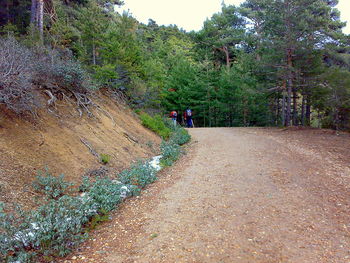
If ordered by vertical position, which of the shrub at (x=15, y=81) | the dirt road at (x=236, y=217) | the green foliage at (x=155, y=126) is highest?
the shrub at (x=15, y=81)

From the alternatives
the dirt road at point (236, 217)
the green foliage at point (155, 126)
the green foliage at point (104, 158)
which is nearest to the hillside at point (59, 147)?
the green foliage at point (104, 158)

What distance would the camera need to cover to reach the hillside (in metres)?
4.95

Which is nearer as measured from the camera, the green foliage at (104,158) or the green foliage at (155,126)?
the green foliage at (104,158)

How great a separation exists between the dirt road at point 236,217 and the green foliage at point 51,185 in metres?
1.23

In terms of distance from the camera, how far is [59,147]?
6406 millimetres

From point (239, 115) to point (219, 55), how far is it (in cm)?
1124

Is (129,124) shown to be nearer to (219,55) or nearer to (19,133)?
(19,133)

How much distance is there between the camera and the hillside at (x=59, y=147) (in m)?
4.95

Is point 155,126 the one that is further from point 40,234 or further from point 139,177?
point 40,234

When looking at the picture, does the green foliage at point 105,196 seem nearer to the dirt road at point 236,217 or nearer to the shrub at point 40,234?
the dirt road at point 236,217

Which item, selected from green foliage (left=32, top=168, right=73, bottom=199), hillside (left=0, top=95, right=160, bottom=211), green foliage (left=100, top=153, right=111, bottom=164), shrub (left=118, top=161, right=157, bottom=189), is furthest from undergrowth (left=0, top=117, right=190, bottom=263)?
green foliage (left=100, top=153, right=111, bottom=164)

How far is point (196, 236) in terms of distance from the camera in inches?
147

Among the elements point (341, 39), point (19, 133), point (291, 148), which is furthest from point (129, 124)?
point (341, 39)

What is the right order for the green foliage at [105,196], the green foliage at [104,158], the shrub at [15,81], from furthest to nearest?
the green foliage at [104,158]
the shrub at [15,81]
the green foliage at [105,196]
